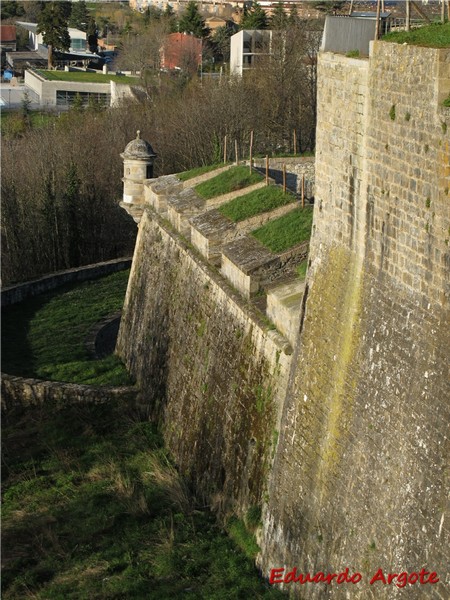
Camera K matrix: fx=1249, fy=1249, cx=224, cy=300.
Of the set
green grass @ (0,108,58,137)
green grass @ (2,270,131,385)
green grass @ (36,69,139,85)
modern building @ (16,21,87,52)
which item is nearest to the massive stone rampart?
green grass @ (2,270,131,385)

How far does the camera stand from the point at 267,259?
1530 cm

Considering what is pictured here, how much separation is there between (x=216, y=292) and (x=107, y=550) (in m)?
3.99

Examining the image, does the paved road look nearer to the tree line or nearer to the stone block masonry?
the tree line

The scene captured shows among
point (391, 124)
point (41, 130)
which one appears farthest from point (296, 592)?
point (41, 130)

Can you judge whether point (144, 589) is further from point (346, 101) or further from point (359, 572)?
point (346, 101)

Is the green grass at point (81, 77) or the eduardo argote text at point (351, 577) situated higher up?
the eduardo argote text at point (351, 577)

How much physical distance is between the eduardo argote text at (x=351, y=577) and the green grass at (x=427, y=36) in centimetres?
400

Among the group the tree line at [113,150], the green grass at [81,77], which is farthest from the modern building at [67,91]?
the tree line at [113,150]

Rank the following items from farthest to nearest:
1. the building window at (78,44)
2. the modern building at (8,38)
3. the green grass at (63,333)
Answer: the modern building at (8,38) < the building window at (78,44) < the green grass at (63,333)

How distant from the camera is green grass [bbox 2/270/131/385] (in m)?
21.1

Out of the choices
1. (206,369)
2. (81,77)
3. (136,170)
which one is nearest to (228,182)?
(136,170)

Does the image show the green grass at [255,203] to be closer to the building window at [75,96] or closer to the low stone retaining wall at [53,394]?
the low stone retaining wall at [53,394]

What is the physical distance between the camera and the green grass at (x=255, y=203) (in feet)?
58.9

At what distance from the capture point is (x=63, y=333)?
23.9m
